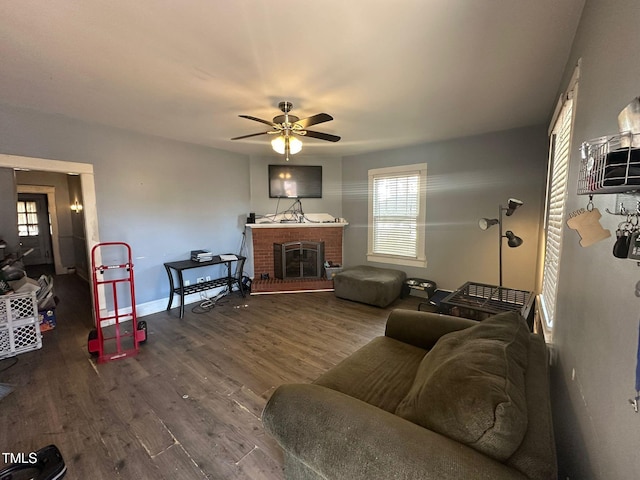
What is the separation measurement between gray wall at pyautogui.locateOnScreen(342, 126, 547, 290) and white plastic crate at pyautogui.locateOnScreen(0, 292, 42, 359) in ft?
15.5

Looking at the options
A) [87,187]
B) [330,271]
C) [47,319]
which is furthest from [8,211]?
[330,271]

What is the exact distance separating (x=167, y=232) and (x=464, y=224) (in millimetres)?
4288

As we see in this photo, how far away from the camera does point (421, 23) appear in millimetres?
1516

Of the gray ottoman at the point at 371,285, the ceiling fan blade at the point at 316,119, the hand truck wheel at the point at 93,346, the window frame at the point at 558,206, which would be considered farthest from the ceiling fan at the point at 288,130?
the hand truck wheel at the point at 93,346

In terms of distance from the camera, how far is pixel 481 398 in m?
0.88

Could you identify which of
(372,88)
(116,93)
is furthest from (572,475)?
(116,93)

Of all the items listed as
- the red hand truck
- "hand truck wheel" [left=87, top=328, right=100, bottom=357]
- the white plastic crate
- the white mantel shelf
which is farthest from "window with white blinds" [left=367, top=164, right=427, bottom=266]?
the white plastic crate

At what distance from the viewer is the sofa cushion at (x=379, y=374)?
148 centimetres

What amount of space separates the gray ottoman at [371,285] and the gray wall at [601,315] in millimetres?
2521

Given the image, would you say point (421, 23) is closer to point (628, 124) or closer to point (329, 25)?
point (329, 25)

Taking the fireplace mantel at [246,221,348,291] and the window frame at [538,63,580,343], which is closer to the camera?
the window frame at [538,63,580,343]

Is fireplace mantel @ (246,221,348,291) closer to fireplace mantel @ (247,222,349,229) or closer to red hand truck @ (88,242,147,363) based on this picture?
fireplace mantel @ (247,222,349,229)

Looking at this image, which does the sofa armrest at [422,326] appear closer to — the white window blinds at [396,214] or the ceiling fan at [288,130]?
the ceiling fan at [288,130]

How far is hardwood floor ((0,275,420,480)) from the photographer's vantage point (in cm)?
161
